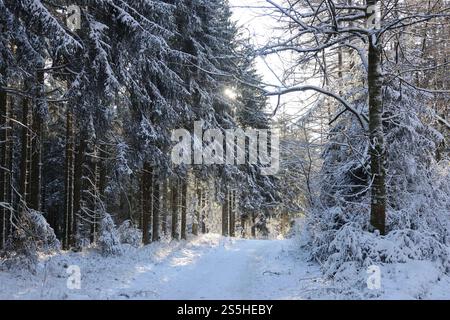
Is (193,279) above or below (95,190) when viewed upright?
below

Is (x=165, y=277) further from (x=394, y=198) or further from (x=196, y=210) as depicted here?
(x=196, y=210)

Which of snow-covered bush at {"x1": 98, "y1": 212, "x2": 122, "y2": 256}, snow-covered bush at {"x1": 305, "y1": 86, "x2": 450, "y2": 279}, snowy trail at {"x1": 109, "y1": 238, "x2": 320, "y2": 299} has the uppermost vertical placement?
snow-covered bush at {"x1": 305, "y1": 86, "x2": 450, "y2": 279}

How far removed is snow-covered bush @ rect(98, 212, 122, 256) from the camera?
15.8 m

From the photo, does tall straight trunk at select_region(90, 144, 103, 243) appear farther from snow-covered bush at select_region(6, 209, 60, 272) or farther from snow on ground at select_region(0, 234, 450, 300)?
snow-covered bush at select_region(6, 209, 60, 272)

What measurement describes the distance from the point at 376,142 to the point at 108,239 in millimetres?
10350

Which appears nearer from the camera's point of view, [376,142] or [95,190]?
[376,142]

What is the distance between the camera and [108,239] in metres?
15.9

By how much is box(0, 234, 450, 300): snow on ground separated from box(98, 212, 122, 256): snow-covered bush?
40 cm

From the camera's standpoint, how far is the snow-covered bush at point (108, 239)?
15828 millimetres

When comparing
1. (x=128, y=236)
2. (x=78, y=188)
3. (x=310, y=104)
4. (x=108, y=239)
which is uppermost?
(x=310, y=104)

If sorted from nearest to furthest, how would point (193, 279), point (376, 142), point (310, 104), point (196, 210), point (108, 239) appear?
point (376, 142) → point (310, 104) → point (193, 279) → point (108, 239) → point (196, 210)

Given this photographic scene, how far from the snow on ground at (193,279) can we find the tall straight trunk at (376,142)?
136 cm

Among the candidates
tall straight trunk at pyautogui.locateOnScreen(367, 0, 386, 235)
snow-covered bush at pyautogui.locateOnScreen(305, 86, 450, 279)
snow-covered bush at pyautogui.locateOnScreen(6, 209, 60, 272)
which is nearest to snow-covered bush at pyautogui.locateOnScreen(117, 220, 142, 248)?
snow-covered bush at pyautogui.locateOnScreen(6, 209, 60, 272)

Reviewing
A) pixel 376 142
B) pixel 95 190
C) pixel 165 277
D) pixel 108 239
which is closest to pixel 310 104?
pixel 376 142
